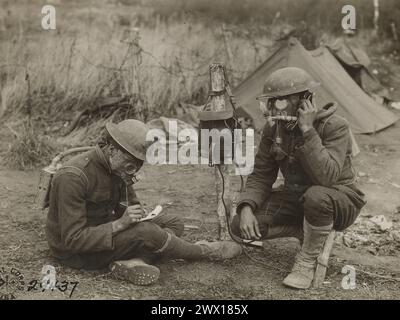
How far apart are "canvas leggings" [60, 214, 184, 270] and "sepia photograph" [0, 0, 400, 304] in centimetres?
1

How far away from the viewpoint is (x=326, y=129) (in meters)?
4.22

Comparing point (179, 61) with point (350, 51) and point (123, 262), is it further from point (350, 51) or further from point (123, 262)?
point (123, 262)

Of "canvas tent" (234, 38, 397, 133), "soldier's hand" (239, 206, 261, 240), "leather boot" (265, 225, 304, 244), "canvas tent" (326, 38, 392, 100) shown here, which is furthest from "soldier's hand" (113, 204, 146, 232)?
"canvas tent" (326, 38, 392, 100)

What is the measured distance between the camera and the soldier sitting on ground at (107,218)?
13.5 ft

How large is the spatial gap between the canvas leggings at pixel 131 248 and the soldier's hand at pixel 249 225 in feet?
1.89

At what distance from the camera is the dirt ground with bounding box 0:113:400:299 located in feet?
13.7

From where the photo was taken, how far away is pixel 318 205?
413 centimetres

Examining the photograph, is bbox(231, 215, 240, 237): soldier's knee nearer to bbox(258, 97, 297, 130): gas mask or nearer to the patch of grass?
bbox(258, 97, 297, 130): gas mask

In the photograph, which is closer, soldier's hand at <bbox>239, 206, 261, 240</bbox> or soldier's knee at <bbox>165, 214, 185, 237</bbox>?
soldier's hand at <bbox>239, 206, 261, 240</bbox>

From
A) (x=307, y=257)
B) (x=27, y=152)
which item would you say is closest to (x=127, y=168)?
(x=307, y=257)

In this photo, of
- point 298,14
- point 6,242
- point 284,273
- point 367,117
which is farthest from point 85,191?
point 298,14

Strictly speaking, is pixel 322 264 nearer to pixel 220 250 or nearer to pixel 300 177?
pixel 300 177

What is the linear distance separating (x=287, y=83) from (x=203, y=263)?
154 cm

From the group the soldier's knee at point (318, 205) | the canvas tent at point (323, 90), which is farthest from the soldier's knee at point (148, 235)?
the canvas tent at point (323, 90)
